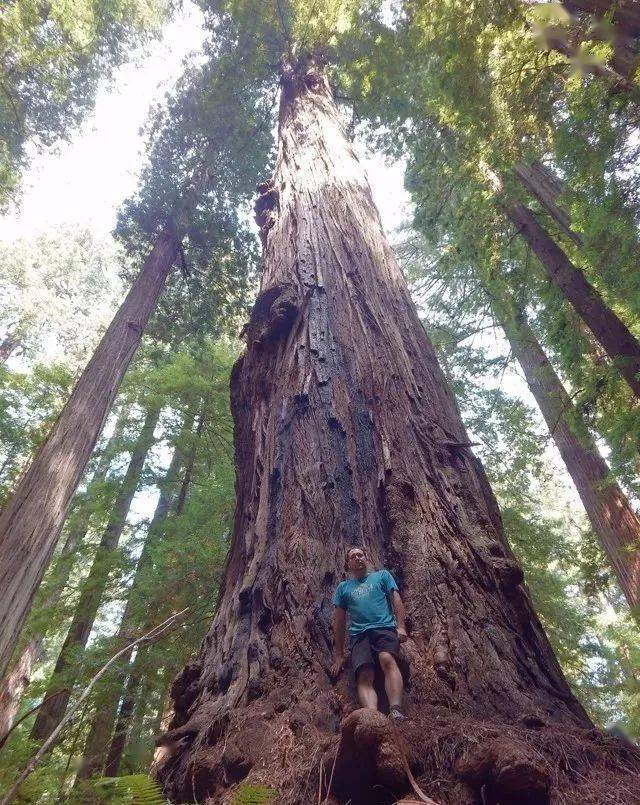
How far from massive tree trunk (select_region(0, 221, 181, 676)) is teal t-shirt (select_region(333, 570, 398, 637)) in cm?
355

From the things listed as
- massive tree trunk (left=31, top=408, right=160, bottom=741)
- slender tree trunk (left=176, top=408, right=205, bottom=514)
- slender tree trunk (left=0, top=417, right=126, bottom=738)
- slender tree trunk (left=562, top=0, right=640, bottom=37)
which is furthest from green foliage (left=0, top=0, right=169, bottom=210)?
slender tree trunk (left=562, top=0, right=640, bottom=37)

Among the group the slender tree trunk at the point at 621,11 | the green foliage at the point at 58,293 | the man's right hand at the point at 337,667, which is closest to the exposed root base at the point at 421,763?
the man's right hand at the point at 337,667

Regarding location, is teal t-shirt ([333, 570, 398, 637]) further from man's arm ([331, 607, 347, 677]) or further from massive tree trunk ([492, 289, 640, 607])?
massive tree trunk ([492, 289, 640, 607])

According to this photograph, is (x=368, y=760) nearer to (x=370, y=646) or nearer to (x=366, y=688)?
(x=366, y=688)

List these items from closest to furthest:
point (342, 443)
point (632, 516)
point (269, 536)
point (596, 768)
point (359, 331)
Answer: point (596, 768), point (269, 536), point (342, 443), point (359, 331), point (632, 516)

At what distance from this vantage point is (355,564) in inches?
101

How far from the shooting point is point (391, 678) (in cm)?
210

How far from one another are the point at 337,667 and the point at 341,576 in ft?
1.45

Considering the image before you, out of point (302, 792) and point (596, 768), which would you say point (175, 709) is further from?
point (596, 768)

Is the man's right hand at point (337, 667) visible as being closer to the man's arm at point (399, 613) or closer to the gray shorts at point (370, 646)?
the gray shorts at point (370, 646)

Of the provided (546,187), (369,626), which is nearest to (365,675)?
(369,626)

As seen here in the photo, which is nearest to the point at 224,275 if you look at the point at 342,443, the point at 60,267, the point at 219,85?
the point at 219,85

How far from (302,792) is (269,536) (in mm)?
1362

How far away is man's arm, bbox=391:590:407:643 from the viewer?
2281 millimetres
